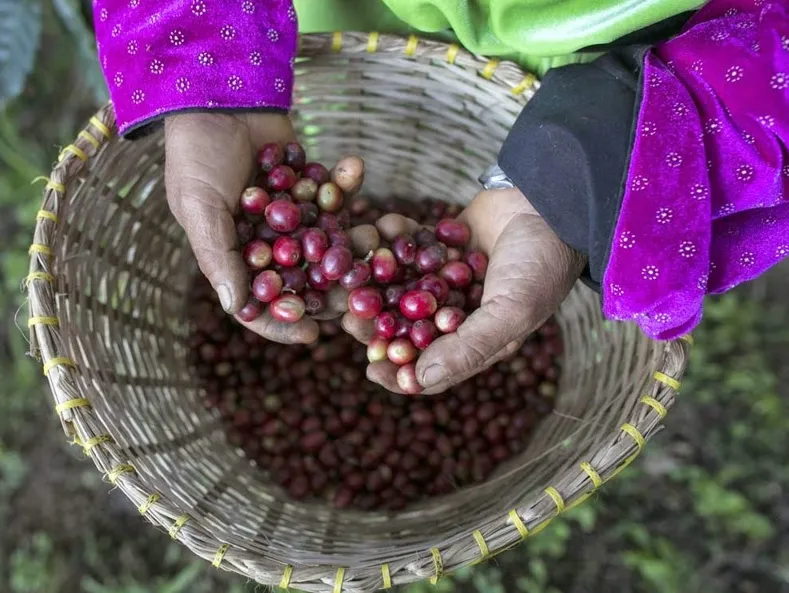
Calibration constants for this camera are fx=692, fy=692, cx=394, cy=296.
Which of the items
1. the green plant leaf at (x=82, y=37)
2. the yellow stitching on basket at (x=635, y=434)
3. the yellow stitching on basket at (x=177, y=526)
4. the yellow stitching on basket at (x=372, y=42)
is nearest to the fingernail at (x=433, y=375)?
the yellow stitching on basket at (x=635, y=434)

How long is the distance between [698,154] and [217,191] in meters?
0.67

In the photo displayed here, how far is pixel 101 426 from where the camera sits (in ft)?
3.21

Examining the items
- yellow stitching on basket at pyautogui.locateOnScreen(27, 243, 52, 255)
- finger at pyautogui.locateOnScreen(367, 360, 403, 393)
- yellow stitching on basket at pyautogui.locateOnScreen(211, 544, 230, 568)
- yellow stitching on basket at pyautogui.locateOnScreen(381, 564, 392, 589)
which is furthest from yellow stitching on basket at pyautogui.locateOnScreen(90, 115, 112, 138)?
yellow stitching on basket at pyautogui.locateOnScreen(381, 564, 392, 589)

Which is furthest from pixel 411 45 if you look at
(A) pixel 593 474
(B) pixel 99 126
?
(A) pixel 593 474

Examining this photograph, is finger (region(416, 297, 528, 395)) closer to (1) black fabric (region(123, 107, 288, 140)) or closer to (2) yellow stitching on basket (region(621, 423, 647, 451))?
(2) yellow stitching on basket (region(621, 423, 647, 451))

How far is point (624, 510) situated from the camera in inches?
63.5

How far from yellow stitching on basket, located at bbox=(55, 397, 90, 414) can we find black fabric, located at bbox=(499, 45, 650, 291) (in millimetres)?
690

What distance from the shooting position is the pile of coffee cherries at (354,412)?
139 cm

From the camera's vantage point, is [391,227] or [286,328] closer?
[286,328]

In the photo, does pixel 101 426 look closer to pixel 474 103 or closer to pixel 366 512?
pixel 366 512

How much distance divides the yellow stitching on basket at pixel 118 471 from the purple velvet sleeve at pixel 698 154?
697mm

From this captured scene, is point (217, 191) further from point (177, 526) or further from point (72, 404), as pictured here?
point (177, 526)

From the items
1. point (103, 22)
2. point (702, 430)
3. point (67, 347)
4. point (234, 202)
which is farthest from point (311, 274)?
point (702, 430)

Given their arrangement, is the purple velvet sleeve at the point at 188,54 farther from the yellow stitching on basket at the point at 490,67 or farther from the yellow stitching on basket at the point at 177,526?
the yellow stitching on basket at the point at 177,526
